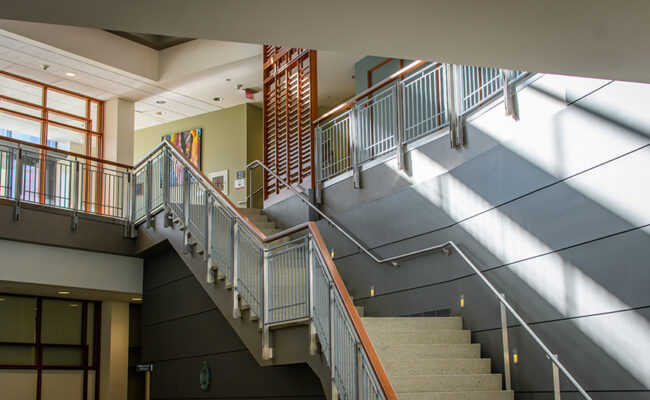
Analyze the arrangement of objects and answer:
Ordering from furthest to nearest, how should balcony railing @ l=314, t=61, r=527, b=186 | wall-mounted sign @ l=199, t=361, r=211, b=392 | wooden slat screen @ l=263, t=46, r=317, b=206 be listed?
wooden slat screen @ l=263, t=46, r=317, b=206 < wall-mounted sign @ l=199, t=361, r=211, b=392 < balcony railing @ l=314, t=61, r=527, b=186

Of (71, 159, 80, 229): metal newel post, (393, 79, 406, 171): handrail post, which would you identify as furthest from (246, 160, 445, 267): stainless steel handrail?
(71, 159, 80, 229): metal newel post

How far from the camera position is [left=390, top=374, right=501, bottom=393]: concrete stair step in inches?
261

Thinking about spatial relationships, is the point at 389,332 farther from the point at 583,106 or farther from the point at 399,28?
the point at 399,28

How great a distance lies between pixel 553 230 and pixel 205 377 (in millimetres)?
6487

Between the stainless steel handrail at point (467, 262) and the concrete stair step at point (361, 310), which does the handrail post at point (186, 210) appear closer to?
the stainless steel handrail at point (467, 262)

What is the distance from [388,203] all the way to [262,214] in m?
3.83

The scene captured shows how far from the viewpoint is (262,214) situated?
12500 millimetres

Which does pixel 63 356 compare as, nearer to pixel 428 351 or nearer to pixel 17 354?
pixel 17 354

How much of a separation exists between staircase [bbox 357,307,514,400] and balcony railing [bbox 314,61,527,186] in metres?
2.58

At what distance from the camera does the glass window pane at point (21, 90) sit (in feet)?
47.7

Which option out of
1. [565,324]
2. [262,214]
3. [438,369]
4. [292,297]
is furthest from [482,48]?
[262,214]

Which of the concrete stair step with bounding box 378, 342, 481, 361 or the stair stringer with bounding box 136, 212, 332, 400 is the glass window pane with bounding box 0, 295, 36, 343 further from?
the concrete stair step with bounding box 378, 342, 481, 361

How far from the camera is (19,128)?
590 inches

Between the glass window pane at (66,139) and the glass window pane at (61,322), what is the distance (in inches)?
155
